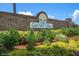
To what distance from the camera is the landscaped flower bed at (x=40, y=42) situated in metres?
2.09

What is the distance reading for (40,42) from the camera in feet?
6.86

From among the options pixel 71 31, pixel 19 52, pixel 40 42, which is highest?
pixel 71 31

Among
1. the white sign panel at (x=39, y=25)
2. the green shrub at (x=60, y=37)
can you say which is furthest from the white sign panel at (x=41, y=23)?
the green shrub at (x=60, y=37)

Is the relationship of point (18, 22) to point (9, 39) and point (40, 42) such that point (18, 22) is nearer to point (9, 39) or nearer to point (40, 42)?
point (9, 39)

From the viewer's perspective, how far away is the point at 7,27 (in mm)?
2121

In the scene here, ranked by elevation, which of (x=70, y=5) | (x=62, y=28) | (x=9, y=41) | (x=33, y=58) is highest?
(x=70, y=5)

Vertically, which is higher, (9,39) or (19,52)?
(9,39)

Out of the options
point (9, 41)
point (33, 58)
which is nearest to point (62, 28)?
point (33, 58)

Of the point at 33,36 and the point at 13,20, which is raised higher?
the point at 13,20

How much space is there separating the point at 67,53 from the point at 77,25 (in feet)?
1.00

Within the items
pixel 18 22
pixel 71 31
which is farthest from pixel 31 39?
pixel 71 31

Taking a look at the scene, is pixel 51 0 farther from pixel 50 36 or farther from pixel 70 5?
pixel 50 36

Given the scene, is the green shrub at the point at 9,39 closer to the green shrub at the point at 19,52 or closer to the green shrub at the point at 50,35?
the green shrub at the point at 19,52

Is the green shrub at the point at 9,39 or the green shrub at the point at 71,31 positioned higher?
the green shrub at the point at 71,31
